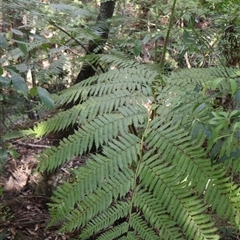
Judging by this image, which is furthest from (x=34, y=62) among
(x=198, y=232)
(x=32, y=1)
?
(x=198, y=232)

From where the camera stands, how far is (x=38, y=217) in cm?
282

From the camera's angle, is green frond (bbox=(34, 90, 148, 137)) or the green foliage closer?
the green foliage

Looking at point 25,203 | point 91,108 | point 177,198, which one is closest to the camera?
point 177,198

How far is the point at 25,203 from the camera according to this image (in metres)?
2.96

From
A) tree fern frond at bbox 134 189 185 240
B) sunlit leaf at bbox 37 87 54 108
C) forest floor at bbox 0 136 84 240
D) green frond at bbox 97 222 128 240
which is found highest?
sunlit leaf at bbox 37 87 54 108

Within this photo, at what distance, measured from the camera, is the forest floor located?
8.68 ft

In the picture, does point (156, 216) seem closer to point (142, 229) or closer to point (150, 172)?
point (142, 229)

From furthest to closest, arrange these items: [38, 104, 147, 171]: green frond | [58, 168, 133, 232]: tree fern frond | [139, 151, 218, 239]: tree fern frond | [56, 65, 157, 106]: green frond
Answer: [56, 65, 157, 106]: green frond < [38, 104, 147, 171]: green frond < [58, 168, 133, 232]: tree fern frond < [139, 151, 218, 239]: tree fern frond

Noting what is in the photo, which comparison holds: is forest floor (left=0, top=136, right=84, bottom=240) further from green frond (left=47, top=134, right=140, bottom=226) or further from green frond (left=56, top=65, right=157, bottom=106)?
green frond (left=47, top=134, right=140, bottom=226)

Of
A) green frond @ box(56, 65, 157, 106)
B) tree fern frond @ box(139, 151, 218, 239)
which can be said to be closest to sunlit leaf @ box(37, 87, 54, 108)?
green frond @ box(56, 65, 157, 106)

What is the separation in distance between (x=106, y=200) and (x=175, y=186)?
0.30m

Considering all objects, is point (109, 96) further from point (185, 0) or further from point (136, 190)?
point (185, 0)

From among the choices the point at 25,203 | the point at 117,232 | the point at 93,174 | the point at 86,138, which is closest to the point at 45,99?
the point at 86,138

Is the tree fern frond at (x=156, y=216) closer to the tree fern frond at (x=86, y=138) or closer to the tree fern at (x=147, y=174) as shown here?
the tree fern at (x=147, y=174)
